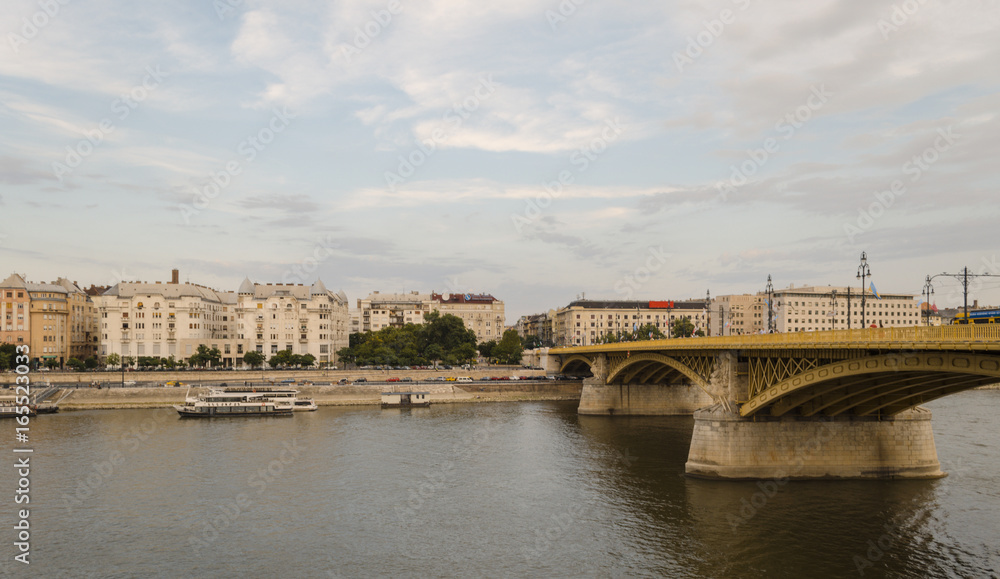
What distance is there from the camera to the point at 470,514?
38375mm

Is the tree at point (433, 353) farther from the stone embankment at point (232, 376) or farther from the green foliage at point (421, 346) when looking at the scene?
the stone embankment at point (232, 376)

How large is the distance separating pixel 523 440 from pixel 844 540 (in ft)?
108

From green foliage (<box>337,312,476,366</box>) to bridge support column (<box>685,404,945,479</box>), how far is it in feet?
303

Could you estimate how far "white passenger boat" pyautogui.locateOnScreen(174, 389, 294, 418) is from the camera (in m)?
80.8

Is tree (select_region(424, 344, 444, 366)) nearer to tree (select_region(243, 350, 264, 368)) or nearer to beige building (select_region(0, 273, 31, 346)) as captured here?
tree (select_region(243, 350, 264, 368))

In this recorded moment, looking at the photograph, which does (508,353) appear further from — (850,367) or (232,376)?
(850,367)

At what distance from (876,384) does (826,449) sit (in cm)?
738

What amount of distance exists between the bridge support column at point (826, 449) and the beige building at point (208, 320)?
105320mm

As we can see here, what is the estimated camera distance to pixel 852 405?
42688mm

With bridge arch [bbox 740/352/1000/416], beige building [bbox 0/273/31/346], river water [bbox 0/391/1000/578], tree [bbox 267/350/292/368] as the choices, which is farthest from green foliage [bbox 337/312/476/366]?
bridge arch [bbox 740/352/1000/416]

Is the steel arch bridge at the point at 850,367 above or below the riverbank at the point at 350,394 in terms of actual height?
above

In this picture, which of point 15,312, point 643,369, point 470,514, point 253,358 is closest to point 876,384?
point 470,514

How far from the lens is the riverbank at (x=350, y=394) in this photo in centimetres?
9075

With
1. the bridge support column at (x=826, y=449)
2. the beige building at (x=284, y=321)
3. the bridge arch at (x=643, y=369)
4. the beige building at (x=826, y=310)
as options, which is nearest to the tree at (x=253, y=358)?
the beige building at (x=284, y=321)
